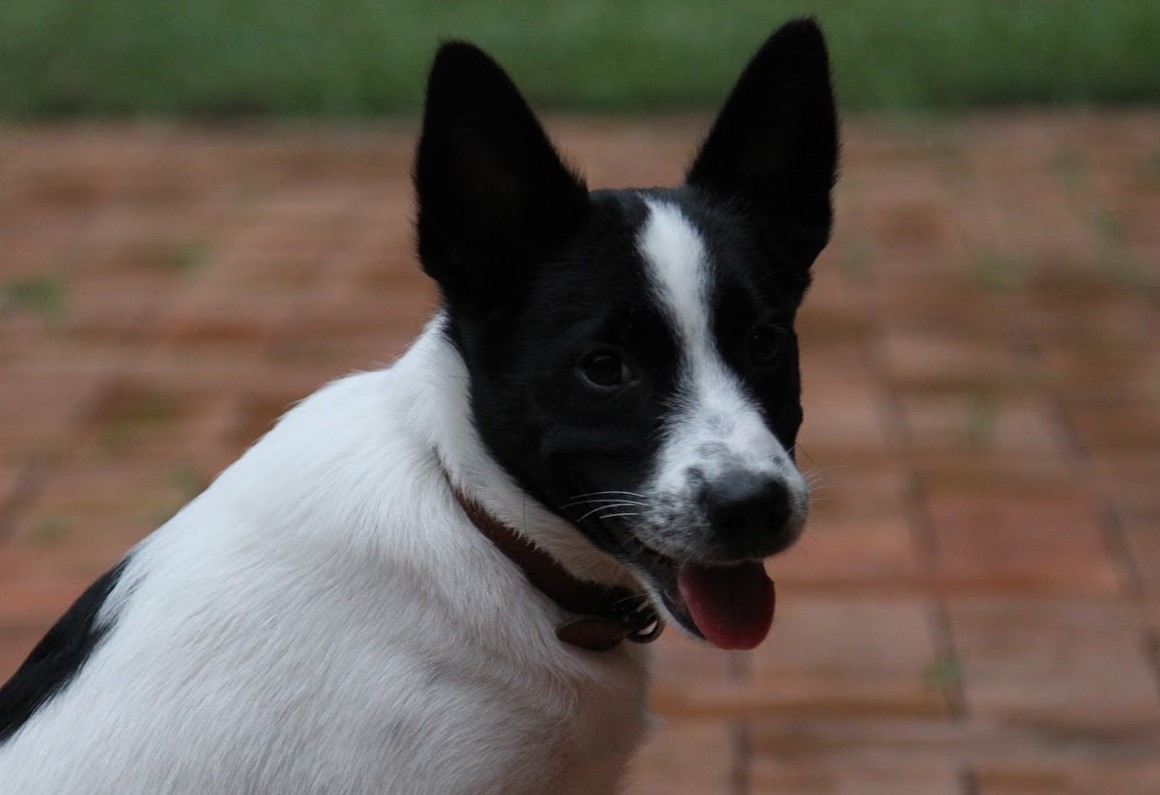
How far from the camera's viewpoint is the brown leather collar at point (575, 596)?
2051mm

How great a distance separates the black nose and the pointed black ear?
403 mm

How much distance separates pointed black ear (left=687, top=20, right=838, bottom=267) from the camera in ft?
6.98

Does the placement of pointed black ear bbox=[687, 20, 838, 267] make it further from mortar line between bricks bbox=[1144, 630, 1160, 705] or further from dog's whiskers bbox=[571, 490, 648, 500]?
mortar line between bricks bbox=[1144, 630, 1160, 705]

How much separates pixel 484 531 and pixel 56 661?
53cm

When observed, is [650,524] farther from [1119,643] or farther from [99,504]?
[99,504]

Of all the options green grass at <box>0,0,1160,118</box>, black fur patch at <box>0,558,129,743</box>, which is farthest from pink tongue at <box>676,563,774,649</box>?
green grass at <box>0,0,1160,118</box>

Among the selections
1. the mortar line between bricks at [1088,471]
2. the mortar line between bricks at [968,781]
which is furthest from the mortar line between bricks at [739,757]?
the mortar line between bricks at [1088,471]

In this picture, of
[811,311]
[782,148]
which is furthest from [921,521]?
[782,148]

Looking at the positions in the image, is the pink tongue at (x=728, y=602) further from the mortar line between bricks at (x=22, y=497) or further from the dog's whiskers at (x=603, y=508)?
the mortar line between bricks at (x=22, y=497)

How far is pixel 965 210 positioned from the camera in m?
5.96

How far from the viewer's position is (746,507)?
1877 mm

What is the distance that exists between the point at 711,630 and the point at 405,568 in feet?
1.19

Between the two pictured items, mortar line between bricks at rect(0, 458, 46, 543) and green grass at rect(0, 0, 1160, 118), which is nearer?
mortar line between bricks at rect(0, 458, 46, 543)

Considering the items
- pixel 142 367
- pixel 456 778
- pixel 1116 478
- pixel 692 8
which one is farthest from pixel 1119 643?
pixel 692 8
